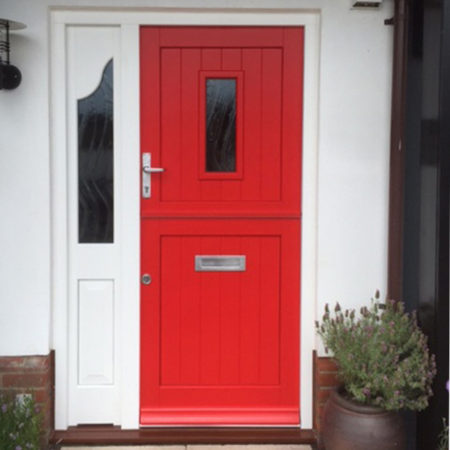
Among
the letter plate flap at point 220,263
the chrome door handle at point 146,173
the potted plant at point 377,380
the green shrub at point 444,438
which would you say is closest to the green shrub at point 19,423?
the letter plate flap at point 220,263

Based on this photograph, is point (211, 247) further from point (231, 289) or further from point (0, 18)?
point (0, 18)

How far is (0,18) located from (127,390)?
7.27 feet

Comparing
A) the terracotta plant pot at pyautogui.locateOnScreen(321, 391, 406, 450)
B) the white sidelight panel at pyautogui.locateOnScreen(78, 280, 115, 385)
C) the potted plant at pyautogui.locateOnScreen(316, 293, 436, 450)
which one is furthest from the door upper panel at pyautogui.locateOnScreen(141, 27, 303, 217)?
the terracotta plant pot at pyautogui.locateOnScreen(321, 391, 406, 450)

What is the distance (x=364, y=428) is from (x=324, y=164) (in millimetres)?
1466

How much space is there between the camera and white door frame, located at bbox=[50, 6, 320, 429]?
4.33 meters

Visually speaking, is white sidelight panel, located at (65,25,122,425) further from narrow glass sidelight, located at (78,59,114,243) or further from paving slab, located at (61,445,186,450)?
paving slab, located at (61,445,186,450)

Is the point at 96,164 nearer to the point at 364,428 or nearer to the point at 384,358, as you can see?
the point at 384,358

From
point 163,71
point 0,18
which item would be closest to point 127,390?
point 163,71

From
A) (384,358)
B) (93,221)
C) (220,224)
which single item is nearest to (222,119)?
(220,224)

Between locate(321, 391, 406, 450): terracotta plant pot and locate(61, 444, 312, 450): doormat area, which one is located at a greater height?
locate(321, 391, 406, 450): terracotta plant pot

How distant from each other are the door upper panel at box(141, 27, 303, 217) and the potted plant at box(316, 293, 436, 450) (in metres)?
0.85

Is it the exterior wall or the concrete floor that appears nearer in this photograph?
the exterior wall

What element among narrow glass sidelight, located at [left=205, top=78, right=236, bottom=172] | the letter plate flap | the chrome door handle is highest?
narrow glass sidelight, located at [left=205, top=78, right=236, bottom=172]

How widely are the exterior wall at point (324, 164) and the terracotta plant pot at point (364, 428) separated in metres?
0.67
